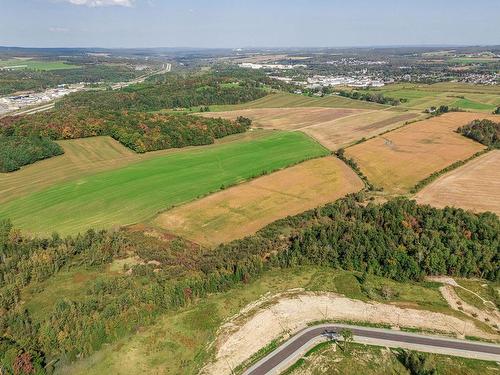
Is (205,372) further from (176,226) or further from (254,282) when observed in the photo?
(176,226)

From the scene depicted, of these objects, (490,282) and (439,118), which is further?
(439,118)

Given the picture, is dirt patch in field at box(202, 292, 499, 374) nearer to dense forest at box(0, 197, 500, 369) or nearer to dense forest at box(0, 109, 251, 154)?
dense forest at box(0, 197, 500, 369)

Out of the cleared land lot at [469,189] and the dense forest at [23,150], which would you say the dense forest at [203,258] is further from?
the dense forest at [23,150]

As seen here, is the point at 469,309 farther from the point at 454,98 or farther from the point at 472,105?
the point at 454,98

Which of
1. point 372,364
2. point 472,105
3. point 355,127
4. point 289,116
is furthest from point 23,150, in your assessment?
point 472,105

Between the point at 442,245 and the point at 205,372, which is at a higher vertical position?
the point at 442,245

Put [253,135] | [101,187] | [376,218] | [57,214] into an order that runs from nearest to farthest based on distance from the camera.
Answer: [376,218], [57,214], [101,187], [253,135]

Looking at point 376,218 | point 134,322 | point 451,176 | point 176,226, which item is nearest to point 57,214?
point 176,226
